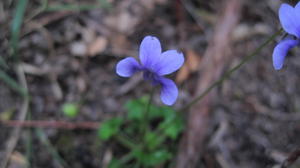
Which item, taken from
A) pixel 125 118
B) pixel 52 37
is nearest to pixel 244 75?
pixel 125 118

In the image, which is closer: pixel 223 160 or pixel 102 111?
pixel 223 160

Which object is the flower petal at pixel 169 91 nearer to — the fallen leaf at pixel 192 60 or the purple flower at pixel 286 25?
the purple flower at pixel 286 25

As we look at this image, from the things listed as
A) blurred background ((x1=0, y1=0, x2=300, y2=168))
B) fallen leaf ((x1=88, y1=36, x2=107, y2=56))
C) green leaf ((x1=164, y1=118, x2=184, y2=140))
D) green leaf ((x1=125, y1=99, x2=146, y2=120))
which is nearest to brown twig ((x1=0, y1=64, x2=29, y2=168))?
blurred background ((x1=0, y1=0, x2=300, y2=168))

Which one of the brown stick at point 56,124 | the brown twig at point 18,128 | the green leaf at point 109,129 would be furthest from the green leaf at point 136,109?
the brown twig at point 18,128

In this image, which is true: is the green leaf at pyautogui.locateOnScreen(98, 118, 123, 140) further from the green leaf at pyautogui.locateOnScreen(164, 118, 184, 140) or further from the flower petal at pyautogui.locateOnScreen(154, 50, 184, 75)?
the flower petal at pyautogui.locateOnScreen(154, 50, 184, 75)

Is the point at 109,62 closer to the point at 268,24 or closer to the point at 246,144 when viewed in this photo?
the point at 246,144

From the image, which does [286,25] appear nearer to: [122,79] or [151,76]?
[151,76]
